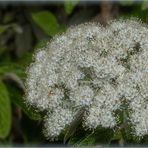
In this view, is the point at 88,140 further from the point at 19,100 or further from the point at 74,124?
the point at 19,100

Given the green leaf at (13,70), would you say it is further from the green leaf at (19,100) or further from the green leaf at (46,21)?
the green leaf at (46,21)

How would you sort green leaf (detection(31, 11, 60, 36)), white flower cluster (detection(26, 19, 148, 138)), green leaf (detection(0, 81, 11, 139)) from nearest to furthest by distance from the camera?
white flower cluster (detection(26, 19, 148, 138)), green leaf (detection(0, 81, 11, 139)), green leaf (detection(31, 11, 60, 36))

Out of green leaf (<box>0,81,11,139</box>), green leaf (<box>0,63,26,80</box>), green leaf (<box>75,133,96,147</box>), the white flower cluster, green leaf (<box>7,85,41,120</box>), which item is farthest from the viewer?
green leaf (<box>0,63,26,80</box>)

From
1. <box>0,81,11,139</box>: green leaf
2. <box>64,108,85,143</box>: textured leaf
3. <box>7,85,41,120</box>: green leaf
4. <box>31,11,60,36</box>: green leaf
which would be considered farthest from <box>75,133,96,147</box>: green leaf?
<box>31,11,60,36</box>: green leaf

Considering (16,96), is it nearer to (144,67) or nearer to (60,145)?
(60,145)

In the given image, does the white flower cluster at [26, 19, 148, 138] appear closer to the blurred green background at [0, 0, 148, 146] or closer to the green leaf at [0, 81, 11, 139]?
the green leaf at [0, 81, 11, 139]

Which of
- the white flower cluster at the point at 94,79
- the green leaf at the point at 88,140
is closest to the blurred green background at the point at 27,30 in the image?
the white flower cluster at the point at 94,79

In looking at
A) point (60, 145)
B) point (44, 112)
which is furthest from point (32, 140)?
point (44, 112)

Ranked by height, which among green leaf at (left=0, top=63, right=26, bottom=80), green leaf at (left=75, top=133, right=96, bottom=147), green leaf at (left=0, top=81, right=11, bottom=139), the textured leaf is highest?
green leaf at (left=0, top=63, right=26, bottom=80)
